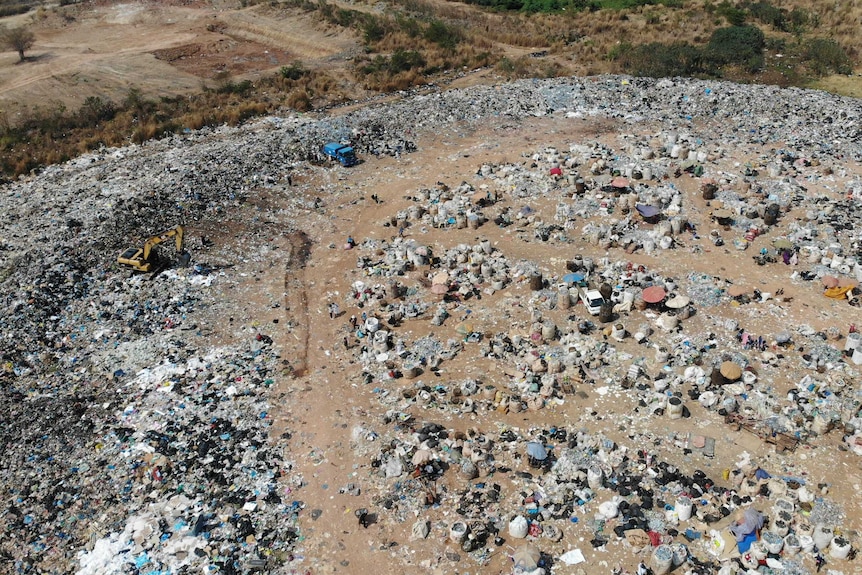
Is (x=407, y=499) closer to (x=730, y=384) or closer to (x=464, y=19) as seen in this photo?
(x=730, y=384)

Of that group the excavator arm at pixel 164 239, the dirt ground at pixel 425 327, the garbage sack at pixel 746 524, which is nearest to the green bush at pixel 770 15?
the dirt ground at pixel 425 327

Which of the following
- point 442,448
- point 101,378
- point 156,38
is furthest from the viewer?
point 156,38

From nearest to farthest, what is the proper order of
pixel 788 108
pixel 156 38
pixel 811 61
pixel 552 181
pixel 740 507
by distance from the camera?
pixel 740 507, pixel 552 181, pixel 788 108, pixel 811 61, pixel 156 38

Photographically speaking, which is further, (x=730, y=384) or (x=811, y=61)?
(x=811, y=61)

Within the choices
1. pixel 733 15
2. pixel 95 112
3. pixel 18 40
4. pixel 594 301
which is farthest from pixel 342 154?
pixel 18 40

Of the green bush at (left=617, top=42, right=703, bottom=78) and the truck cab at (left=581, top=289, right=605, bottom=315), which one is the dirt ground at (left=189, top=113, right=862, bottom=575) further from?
the green bush at (left=617, top=42, right=703, bottom=78)

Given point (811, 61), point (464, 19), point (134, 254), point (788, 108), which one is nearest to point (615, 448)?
point (134, 254)

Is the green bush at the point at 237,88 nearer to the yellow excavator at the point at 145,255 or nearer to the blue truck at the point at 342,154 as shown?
the blue truck at the point at 342,154
